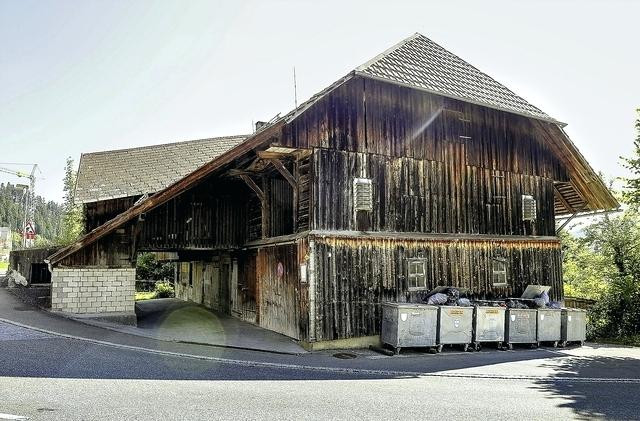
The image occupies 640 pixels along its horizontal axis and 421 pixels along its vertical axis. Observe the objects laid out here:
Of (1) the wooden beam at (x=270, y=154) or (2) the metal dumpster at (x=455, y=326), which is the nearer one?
(2) the metal dumpster at (x=455, y=326)

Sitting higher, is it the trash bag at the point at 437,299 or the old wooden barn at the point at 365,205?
the old wooden barn at the point at 365,205

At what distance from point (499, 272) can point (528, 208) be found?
2.92 metres

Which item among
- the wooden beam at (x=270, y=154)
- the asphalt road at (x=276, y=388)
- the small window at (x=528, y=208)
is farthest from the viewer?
the small window at (x=528, y=208)

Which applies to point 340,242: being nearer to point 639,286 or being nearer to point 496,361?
point 496,361

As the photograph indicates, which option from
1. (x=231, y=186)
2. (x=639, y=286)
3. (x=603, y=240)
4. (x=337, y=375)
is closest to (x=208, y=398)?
(x=337, y=375)

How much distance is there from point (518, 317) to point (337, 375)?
747cm

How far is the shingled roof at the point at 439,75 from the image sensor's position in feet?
48.0

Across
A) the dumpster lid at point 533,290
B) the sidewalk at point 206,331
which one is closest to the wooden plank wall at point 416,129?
the dumpster lid at point 533,290

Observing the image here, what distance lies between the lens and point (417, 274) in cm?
1512

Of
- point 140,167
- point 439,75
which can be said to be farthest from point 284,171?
point 140,167

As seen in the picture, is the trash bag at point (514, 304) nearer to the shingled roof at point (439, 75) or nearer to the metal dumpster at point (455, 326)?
the metal dumpster at point (455, 326)

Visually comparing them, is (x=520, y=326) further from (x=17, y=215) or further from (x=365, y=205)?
(x=17, y=215)

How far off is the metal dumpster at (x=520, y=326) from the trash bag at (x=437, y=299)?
2.17 m

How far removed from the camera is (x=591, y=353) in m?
14.6
